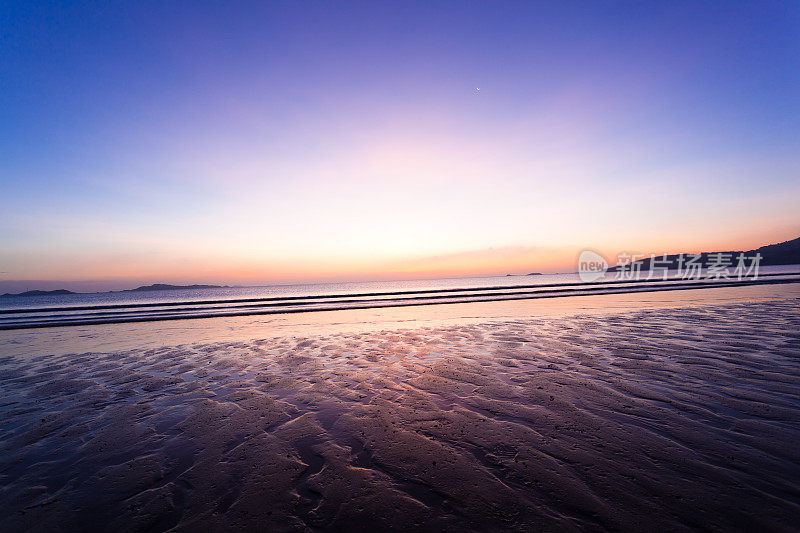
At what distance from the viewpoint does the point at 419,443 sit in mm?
4746

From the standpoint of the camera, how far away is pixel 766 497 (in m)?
3.19

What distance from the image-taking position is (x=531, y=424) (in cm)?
514

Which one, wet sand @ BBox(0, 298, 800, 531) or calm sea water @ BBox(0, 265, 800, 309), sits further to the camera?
calm sea water @ BBox(0, 265, 800, 309)

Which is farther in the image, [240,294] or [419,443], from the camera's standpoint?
[240,294]

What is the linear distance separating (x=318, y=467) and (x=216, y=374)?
6.60m

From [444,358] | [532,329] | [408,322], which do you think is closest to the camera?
[444,358]

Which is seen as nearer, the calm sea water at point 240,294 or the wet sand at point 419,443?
the wet sand at point 419,443

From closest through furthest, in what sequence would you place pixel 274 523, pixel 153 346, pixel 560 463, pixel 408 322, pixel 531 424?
pixel 274 523 → pixel 560 463 → pixel 531 424 → pixel 153 346 → pixel 408 322

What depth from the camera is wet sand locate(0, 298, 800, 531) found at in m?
3.27

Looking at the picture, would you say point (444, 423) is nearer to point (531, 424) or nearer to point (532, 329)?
point (531, 424)

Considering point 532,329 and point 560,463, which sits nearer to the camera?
point 560,463

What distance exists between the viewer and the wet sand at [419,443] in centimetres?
327

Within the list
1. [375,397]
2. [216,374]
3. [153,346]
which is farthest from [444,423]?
[153,346]

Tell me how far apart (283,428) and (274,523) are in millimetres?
2377
